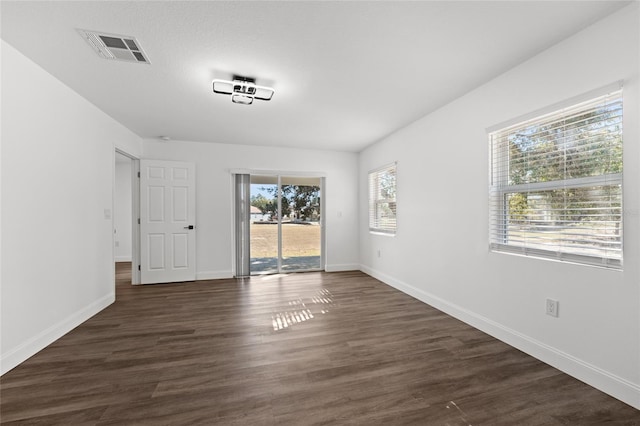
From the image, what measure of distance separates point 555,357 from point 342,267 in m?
3.93

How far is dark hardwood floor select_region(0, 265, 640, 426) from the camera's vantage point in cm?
165

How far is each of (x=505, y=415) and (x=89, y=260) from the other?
4.11 metres

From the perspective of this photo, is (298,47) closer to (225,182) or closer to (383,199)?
(383,199)

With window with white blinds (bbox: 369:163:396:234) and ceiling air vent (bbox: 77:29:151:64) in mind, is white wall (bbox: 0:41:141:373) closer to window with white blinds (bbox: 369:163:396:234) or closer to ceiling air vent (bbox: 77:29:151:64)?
ceiling air vent (bbox: 77:29:151:64)

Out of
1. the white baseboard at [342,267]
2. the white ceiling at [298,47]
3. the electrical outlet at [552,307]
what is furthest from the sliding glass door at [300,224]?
the electrical outlet at [552,307]

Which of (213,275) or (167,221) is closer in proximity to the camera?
(167,221)

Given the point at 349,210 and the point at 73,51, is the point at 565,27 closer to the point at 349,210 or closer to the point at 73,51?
the point at 73,51

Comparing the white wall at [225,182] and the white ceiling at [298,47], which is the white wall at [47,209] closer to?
the white ceiling at [298,47]

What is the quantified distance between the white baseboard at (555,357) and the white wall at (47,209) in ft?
13.3

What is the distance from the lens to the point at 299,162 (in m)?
5.64

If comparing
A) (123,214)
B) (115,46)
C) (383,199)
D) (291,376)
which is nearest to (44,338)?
(291,376)

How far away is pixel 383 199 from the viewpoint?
16.6 ft

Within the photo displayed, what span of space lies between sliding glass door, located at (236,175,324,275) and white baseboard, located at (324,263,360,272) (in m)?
0.19

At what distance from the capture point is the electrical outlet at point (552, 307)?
2174mm
